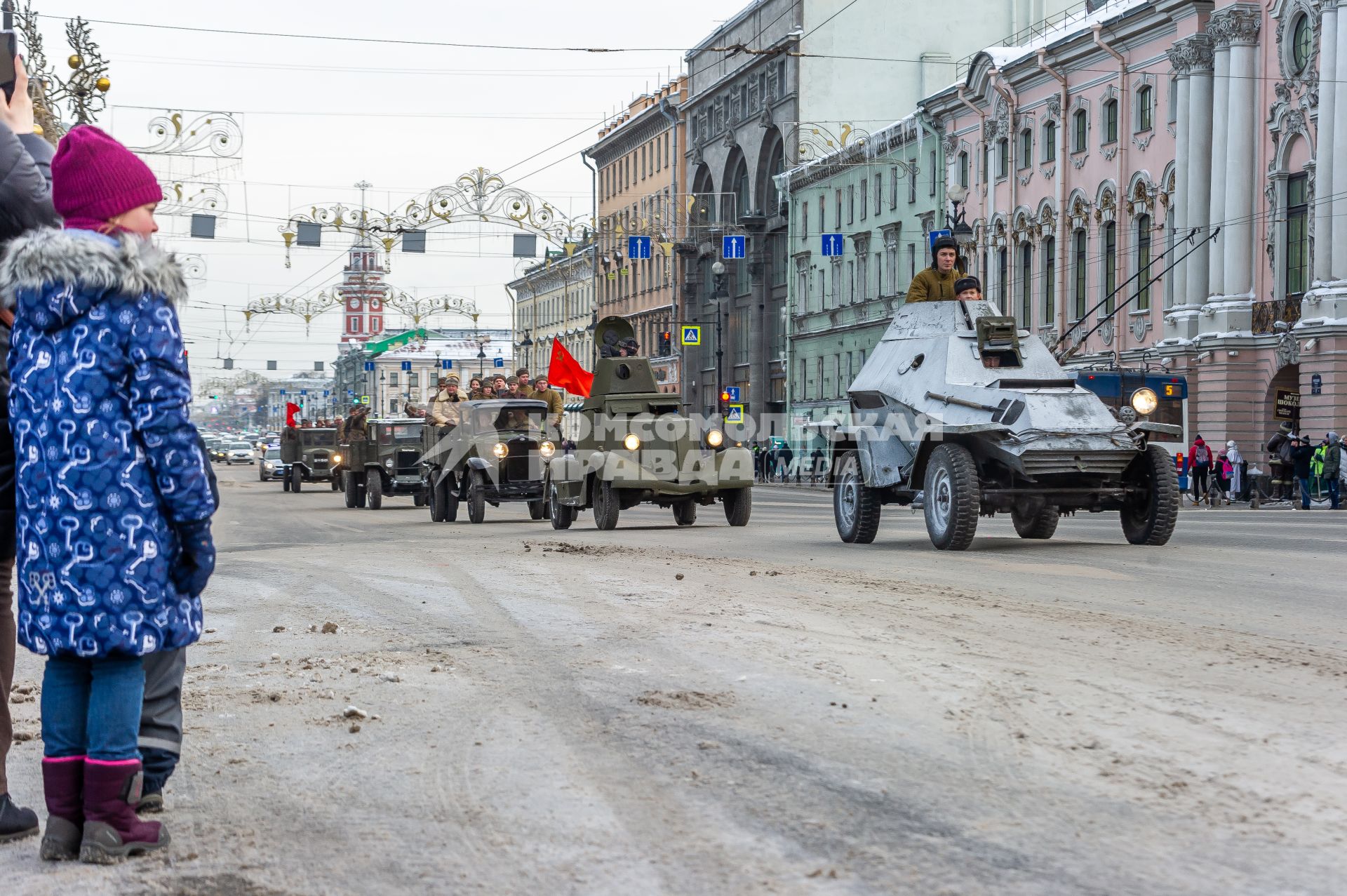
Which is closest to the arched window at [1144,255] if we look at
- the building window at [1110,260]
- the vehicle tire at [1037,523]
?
the building window at [1110,260]

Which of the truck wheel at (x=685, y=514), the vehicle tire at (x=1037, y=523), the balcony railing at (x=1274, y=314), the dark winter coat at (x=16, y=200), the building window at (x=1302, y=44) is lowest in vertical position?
the truck wheel at (x=685, y=514)

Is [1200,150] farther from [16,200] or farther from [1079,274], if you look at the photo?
[16,200]

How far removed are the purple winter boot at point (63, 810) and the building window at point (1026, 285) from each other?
4926cm

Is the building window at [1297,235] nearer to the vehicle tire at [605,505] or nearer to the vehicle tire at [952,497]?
the vehicle tire at [605,505]

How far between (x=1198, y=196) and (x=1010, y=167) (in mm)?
11378

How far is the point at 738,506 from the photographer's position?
23.2 m

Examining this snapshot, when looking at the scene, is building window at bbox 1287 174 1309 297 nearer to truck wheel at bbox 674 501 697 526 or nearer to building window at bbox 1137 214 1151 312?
building window at bbox 1137 214 1151 312

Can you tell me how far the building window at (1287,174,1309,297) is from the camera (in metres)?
39.9

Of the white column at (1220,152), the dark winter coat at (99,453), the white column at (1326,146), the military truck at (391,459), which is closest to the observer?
the dark winter coat at (99,453)

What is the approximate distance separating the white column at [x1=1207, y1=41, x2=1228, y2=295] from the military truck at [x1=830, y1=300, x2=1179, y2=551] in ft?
83.5

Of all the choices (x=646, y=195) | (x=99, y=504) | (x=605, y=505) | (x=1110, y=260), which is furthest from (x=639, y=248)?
(x=99, y=504)

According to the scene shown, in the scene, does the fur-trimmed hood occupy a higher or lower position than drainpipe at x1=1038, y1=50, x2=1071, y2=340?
lower

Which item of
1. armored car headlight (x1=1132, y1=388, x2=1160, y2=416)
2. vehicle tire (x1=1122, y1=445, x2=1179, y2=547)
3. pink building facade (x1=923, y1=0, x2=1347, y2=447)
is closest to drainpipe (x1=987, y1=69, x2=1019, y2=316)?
pink building facade (x1=923, y1=0, x2=1347, y2=447)

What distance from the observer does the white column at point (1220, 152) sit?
4156 centimetres
